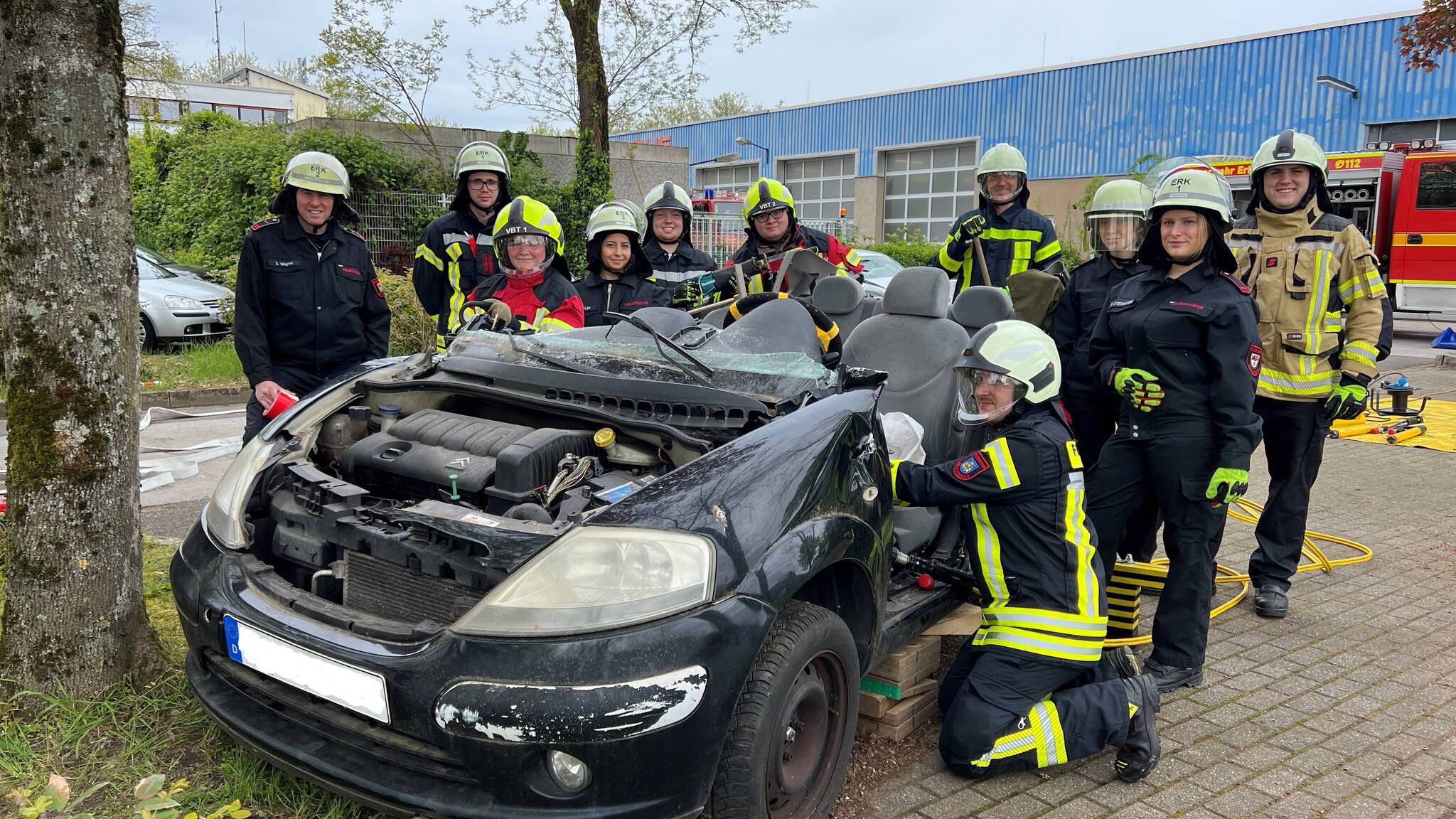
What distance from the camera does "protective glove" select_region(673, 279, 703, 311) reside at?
5.01 meters

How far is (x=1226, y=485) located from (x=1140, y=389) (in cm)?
46

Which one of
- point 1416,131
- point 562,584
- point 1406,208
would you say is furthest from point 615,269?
point 1416,131

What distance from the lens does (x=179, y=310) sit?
11.1 m

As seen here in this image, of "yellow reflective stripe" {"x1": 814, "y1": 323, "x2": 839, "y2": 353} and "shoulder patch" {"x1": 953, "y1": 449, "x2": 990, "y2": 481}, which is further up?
"yellow reflective stripe" {"x1": 814, "y1": 323, "x2": 839, "y2": 353}

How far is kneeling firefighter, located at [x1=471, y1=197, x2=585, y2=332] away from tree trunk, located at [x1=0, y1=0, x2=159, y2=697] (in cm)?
187

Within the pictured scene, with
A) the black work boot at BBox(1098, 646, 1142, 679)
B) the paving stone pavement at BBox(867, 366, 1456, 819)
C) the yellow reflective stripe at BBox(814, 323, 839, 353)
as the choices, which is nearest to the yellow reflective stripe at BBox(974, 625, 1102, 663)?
the black work boot at BBox(1098, 646, 1142, 679)

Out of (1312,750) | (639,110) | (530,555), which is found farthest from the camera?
(639,110)

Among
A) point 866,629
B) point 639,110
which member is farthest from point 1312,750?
point 639,110

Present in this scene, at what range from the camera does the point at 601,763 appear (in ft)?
6.71

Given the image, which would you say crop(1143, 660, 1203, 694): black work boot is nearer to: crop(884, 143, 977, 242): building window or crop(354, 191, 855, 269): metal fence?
crop(354, 191, 855, 269): metal fence

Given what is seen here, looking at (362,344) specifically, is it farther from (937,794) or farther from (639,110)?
(639,110)

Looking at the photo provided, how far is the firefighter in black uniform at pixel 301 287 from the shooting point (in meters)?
4.31

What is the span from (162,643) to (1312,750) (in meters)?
3.82

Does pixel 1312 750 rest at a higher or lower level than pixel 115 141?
lower
